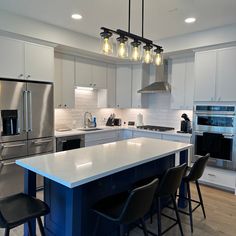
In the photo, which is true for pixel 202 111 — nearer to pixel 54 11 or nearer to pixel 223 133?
pixel 223 133

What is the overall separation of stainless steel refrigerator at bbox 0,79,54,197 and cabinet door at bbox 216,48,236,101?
2912 mm

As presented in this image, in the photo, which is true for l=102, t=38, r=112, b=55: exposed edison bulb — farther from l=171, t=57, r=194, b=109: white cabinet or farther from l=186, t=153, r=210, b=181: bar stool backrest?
l=171, t=57, r=194, b=109: white cabinet

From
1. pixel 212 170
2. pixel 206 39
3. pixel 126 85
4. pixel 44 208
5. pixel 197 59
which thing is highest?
pixel 206 39

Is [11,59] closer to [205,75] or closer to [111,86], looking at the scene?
[111,86]

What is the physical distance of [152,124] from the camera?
540cm

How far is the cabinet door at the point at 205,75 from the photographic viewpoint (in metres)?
3.88

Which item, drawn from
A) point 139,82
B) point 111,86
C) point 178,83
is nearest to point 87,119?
point 111,86

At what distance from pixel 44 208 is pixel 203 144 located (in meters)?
3.09

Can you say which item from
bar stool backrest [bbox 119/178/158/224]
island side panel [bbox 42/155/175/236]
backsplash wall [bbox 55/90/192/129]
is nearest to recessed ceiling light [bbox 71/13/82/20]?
backsplash wall [bbox 55/90/192/129]

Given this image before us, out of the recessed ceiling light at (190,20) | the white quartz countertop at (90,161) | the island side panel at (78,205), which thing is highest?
the recessed ceiling light at (190,20)

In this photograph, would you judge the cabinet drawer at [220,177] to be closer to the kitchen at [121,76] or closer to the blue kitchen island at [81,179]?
the kitchen at [121,76]

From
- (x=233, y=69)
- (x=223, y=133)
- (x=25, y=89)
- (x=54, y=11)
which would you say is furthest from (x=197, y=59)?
(x=25, y=89)

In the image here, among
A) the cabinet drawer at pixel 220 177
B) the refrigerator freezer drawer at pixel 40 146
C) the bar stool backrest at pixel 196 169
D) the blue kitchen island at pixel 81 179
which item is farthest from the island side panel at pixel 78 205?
the cabinet drawer at pixel 220 177

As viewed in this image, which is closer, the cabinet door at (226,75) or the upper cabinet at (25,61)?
the upper cabinet at (25,61)
